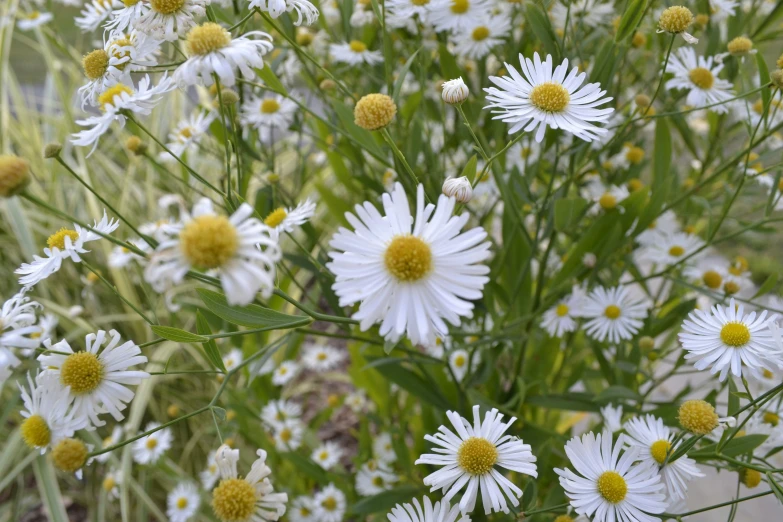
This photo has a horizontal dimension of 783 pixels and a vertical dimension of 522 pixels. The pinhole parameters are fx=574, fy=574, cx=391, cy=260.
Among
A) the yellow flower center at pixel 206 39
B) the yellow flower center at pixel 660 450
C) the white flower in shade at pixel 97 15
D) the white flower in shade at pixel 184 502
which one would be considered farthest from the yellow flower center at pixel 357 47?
the white flower in shade at pixel 184 502

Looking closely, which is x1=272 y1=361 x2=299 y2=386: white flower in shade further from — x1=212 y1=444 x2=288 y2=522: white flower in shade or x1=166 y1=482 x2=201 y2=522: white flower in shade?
x1=212 y1=444 x2=288 y2=522: white flower in shade

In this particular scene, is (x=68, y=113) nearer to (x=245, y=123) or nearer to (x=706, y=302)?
(x=245, y=123)

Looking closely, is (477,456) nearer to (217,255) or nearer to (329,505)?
(217,255)

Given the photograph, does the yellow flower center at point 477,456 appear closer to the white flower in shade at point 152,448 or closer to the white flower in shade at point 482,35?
the white flower in shade at point 482,35

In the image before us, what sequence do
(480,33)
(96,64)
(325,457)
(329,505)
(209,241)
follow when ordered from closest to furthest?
1. (209,241)
2. (96,64)
3. (480,33)
4. (329,505)
5. (325,457)

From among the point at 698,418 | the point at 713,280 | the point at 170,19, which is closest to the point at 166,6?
the point at 170,19

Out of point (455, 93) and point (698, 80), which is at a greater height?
point (698, 80)

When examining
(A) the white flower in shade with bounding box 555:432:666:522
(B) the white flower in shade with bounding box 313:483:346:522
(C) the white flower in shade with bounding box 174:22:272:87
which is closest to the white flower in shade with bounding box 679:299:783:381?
(A) the white flower in shade with bounding box 555:432:666:522
